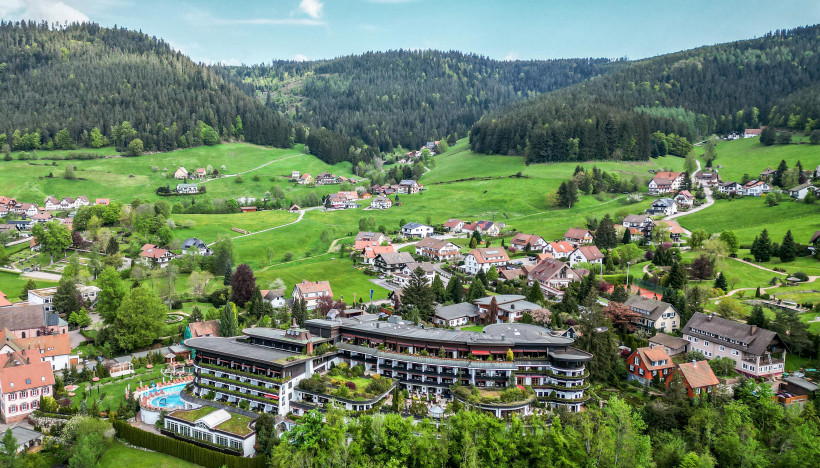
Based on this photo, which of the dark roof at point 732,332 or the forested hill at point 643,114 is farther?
the forested hill at point 643,114

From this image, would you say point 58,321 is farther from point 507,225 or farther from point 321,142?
point 321,142

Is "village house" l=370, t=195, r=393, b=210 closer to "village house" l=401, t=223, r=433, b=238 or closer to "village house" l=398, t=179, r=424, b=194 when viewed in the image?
"village house" l=398, t=179, r=424, b=194

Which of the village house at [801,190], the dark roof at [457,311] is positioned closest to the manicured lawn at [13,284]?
the dark roof at [457,311]

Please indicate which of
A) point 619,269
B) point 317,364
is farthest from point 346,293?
point 619,269

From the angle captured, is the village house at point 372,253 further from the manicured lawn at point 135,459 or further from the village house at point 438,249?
the manicured lawn at point 135,459

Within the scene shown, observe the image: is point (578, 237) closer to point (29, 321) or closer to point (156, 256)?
point (156, 256)
